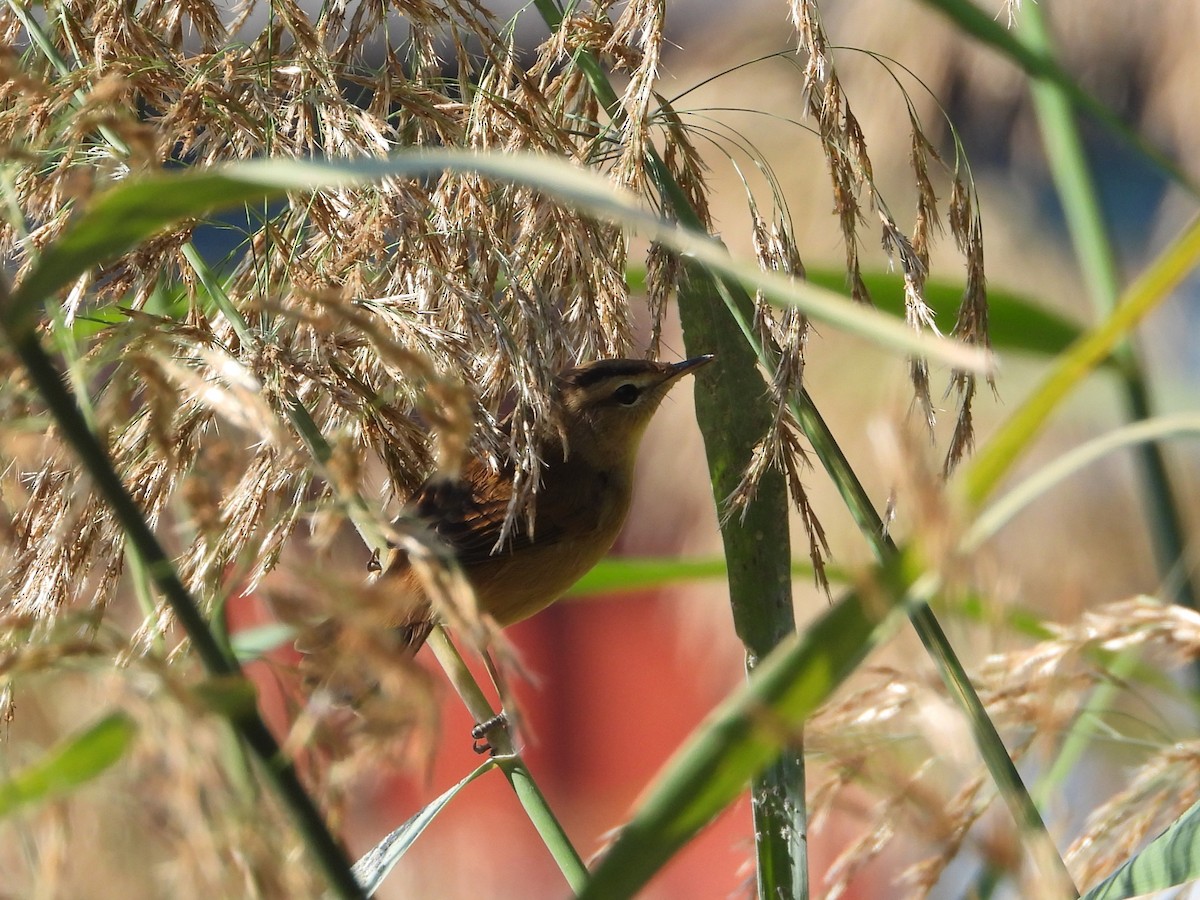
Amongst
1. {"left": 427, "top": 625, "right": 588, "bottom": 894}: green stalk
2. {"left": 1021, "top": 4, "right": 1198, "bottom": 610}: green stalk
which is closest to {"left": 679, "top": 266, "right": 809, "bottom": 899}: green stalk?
{"left": 427, "top": 625, "right": 588, "bottom": 894}: green stalk

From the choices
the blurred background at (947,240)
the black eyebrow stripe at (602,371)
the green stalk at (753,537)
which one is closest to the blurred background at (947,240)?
the blurred background at (947,240)

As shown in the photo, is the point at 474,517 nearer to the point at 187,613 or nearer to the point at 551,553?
the point at 551,553

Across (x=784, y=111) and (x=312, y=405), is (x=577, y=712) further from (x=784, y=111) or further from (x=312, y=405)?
(x=312, y=405)

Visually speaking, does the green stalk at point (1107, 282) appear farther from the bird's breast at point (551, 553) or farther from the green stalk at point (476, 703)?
the bird's breast at point (551, 553)

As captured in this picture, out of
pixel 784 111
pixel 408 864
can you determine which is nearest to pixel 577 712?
pixel 408 864

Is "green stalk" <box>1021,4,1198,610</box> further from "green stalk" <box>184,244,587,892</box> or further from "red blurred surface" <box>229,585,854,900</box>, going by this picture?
"red blurred surface" <box>229,585,854,900</box>

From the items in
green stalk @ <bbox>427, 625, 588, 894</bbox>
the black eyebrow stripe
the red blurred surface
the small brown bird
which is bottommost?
the red blurred surface

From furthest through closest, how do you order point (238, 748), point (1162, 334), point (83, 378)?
point (1162, 334) < point (83, 378) < point (238, 748)

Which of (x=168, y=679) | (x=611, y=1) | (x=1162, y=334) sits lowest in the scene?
(x=1162, y=334)
